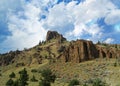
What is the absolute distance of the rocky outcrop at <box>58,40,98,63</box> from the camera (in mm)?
167250

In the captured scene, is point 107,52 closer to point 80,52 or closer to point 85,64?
point 80,52

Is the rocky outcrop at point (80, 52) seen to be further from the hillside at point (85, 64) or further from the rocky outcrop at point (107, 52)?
the rocky outcrop at point (107, 52)

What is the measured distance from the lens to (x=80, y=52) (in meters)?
170

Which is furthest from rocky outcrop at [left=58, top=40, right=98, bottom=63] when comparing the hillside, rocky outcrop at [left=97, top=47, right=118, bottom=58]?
rocky outcrop at [left=97, top=47, right=118, bottom=58]

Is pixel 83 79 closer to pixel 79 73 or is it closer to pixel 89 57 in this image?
pixel 79 73

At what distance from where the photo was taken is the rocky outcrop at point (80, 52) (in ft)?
549

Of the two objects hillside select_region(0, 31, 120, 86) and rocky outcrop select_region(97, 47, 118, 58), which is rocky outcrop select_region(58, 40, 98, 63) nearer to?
hillside select_region(0, 31, 120, 86)

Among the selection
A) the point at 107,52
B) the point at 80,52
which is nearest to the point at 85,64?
the point at 80,52

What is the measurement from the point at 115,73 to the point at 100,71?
10716mm

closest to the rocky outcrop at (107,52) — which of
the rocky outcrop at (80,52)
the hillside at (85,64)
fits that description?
the hillside at (85,64)

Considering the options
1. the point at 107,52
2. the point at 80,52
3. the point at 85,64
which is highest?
the point at 80,52

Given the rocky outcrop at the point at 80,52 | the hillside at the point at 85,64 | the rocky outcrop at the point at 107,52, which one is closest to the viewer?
the hillside at the point at 85,64

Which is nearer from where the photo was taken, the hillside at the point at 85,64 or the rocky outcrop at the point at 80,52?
the hillside at the point at 85,64

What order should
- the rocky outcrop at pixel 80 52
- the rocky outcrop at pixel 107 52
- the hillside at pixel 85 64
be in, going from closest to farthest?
1. the hillside at pixel 85 64
2. the rocky outcrop at pixel 80 52
3. the rocky outcrop at pixel 107 52
